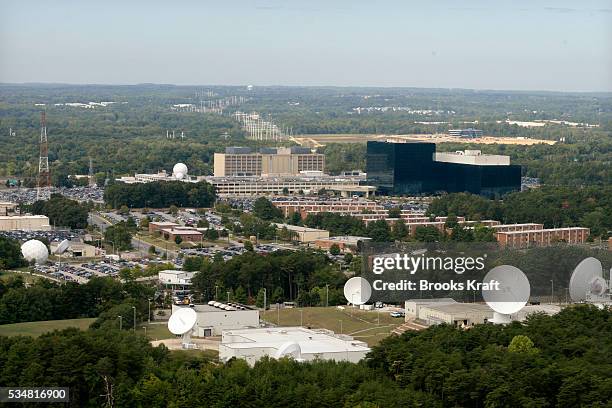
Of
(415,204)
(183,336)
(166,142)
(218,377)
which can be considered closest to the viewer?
(218,377)

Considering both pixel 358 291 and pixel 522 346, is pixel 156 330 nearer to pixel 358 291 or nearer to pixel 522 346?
pixel 358 291

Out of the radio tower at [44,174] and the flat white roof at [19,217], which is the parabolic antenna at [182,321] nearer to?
the flat white roof at [19,217]

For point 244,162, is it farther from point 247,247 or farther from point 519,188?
point 247,247

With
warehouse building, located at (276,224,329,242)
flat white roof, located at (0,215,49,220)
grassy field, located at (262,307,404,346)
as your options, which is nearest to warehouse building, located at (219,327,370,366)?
grassy field, located at (262,307,404,346)

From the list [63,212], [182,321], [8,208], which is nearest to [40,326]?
[182,321]

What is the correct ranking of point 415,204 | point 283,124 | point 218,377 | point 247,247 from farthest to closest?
point 283,124 < point 415,204 < point 247,247 < point 218,377

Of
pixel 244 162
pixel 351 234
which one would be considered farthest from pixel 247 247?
pixel 244 162

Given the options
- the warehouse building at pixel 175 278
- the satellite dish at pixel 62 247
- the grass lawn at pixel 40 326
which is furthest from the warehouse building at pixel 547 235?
the grass lawn at pixel 40 326

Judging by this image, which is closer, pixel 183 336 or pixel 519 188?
pixel 183 336
